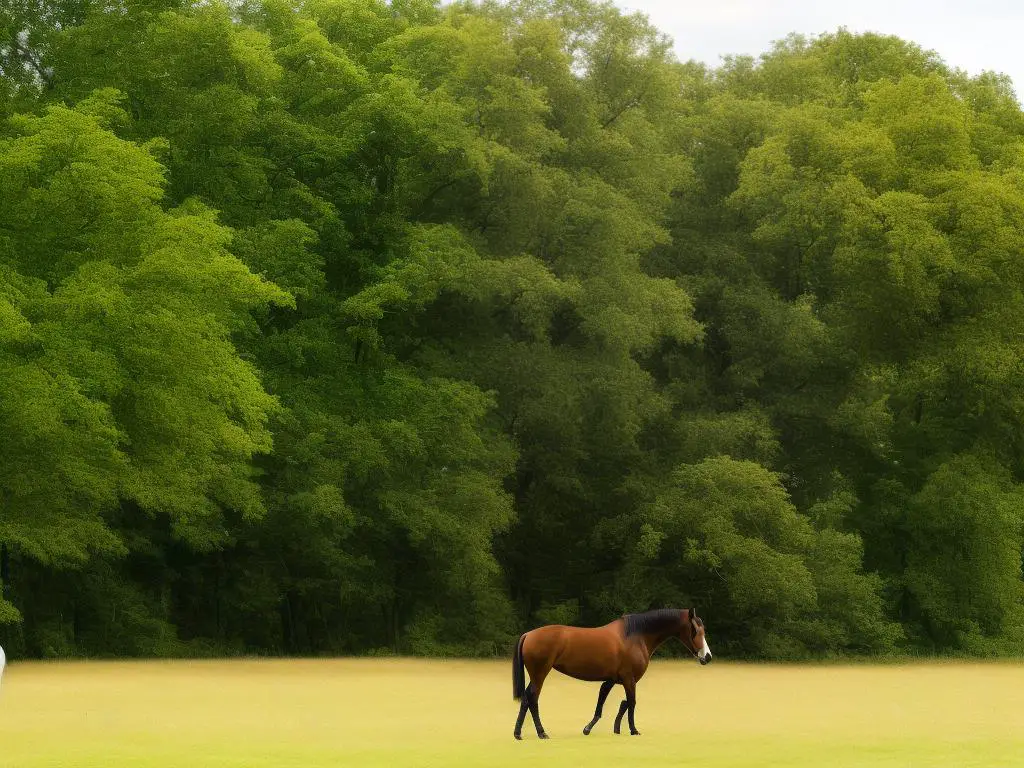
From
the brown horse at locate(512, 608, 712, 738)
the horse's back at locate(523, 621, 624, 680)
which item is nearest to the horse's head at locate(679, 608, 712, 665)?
the brown horse at locate(512, 608, 712, 738)

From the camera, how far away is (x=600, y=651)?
1573cm

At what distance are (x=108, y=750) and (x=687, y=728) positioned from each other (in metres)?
6.44

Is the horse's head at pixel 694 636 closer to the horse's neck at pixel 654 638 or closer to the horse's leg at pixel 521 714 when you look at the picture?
the horse's neck at pixel 654 638

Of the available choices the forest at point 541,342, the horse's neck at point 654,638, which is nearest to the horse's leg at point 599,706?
the horse's neck at point 654,638

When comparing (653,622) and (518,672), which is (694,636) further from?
(518,672)

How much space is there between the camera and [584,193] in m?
37.0

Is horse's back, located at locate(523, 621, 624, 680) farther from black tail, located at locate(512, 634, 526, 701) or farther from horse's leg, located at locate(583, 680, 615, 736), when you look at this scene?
horse's leg, located at locate(583, 680, 615, 736)

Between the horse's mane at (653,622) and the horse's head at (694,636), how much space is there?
0.08 meters

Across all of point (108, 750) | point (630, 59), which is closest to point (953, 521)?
point (630, 59)

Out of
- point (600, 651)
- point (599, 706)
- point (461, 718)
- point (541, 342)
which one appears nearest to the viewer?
point (600, 651)

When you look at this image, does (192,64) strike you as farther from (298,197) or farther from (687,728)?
(687,728)

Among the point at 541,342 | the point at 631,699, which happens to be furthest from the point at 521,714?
the point at 541,342

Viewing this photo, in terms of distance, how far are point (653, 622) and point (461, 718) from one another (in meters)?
3.84

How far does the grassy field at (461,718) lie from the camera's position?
14453 millimetres
